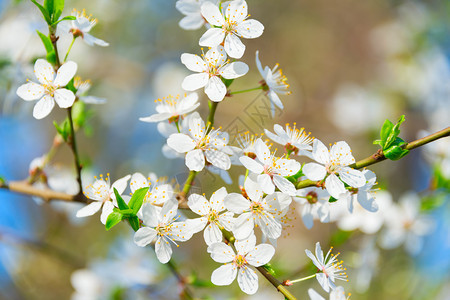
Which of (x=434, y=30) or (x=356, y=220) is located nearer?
(x=356, y=220)

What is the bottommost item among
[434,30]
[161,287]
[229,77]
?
[161,287]

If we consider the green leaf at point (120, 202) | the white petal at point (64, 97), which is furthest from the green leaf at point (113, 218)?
the white petal at point (64, 97)

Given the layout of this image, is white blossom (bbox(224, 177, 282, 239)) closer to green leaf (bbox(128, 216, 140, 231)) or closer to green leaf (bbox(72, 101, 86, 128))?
green leaf (bbox(128, 216, 140, 231))

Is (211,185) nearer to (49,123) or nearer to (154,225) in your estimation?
(154,225)

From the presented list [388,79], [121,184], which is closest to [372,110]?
[388,79]

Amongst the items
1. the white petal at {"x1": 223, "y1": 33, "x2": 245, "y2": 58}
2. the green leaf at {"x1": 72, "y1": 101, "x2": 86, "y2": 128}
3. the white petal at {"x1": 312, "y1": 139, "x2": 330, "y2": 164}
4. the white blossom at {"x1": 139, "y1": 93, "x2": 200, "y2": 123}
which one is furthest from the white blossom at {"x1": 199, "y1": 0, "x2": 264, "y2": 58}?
the green leaf at {"x1": 72, "y1": 101, "x2": 86, "y2": 128}

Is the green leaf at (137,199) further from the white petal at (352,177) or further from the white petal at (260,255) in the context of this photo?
the white petal at (352,177)
